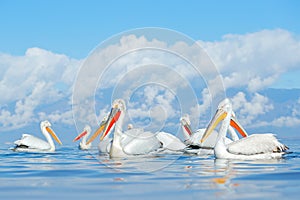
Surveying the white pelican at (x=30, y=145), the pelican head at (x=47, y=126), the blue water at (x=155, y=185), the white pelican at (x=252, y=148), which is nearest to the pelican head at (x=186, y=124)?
the white pelican at (x=30, y=145)

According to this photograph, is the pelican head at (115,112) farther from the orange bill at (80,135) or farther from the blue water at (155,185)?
the orange bill at (80,135)

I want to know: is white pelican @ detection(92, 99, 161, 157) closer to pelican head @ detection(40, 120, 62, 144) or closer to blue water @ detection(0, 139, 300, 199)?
blue water @ detection(0, 139, 300, 199)

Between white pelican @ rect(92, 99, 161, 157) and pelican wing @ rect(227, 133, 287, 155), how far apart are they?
8.35 feet

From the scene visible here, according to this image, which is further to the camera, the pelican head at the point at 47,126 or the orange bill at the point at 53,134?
the pelican head at the point at 47,126

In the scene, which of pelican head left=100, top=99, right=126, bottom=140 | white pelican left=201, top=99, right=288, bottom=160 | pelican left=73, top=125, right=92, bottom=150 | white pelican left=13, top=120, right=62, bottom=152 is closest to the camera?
white pelican left=201, top=99, right=288, bottom=160

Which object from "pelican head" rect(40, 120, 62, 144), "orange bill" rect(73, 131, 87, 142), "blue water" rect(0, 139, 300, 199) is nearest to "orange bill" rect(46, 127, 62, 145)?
"pelican head" rect(40, 120, 62, 144)

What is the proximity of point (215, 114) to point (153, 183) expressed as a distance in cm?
695

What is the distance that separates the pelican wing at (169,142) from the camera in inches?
575

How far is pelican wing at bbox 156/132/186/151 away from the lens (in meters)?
14.6

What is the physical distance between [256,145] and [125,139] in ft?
12.5

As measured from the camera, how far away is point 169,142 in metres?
14.8

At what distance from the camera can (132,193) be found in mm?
5797

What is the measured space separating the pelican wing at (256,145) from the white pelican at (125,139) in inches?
100

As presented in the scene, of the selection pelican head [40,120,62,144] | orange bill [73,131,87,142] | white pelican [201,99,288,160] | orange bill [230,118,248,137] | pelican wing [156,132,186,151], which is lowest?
white pelican [201,99,288,160]
